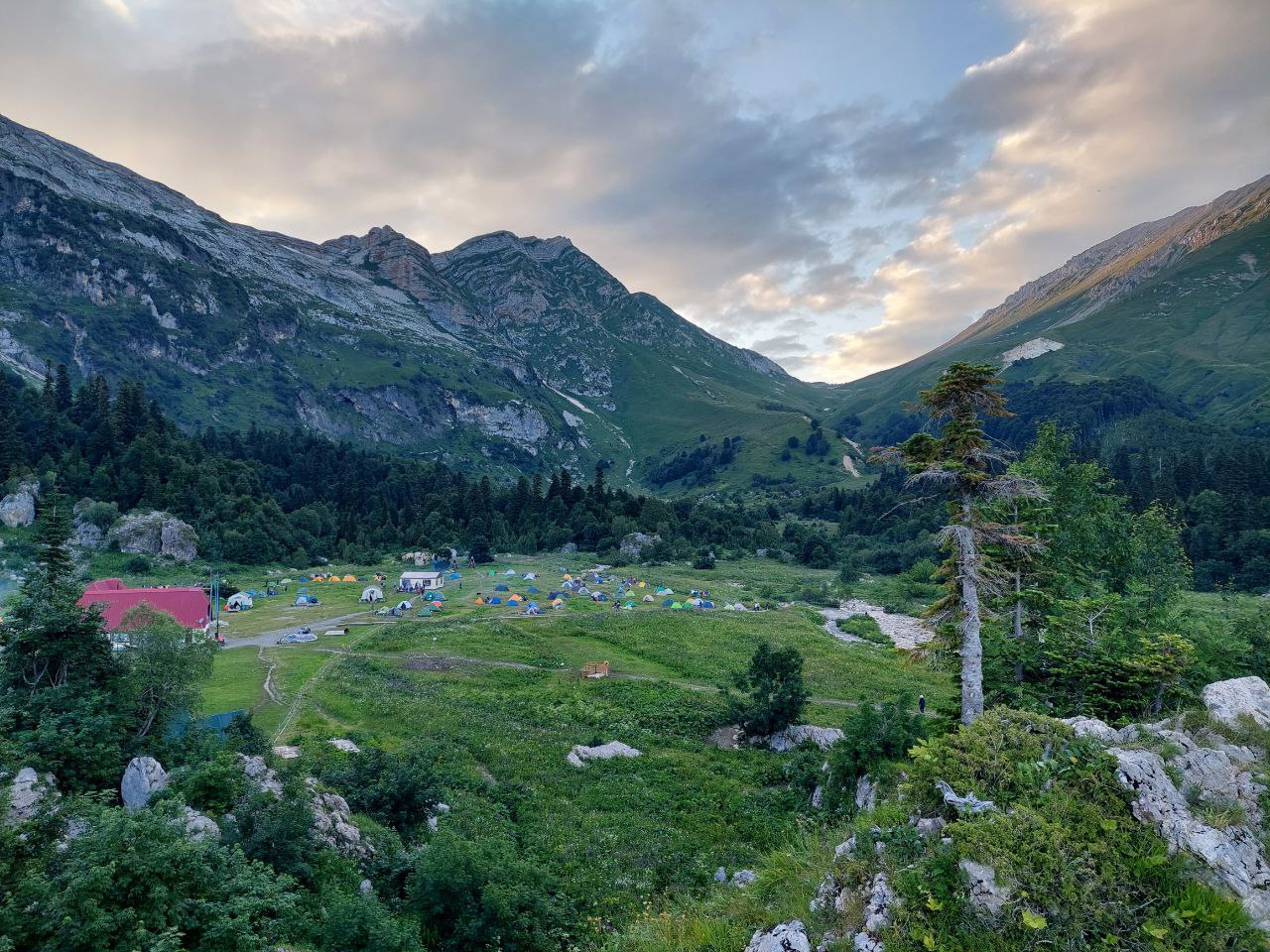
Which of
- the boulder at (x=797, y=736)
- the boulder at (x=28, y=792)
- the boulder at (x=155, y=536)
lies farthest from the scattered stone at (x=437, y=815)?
the boulder at (x=155, y=536)

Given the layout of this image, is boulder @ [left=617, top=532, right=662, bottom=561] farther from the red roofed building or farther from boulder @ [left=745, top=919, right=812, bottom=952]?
boulder @ [left=745, top=919, right=812, bottom=952]

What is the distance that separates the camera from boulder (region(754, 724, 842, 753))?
30250 mm

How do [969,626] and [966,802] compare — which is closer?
[966,802]

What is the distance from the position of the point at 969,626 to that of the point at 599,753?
19.3 meters

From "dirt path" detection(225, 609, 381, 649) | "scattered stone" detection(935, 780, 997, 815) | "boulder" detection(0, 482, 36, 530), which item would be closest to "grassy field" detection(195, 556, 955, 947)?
"dirt path" detection(225, 609, 381, 649)

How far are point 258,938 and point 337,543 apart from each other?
336 ft

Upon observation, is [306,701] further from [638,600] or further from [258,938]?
[638,600]

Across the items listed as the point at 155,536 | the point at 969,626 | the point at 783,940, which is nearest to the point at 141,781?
the point at 783,940

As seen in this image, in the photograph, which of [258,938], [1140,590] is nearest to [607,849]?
[258,938]

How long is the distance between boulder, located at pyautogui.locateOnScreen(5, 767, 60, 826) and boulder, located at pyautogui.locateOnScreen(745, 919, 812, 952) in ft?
48.7

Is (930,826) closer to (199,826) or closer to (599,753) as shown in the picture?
(199,826)

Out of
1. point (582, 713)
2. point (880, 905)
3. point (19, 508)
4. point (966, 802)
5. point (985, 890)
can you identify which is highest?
point (19, 508)

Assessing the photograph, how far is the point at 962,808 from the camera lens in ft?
29.7

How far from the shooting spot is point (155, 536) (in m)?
77.9
